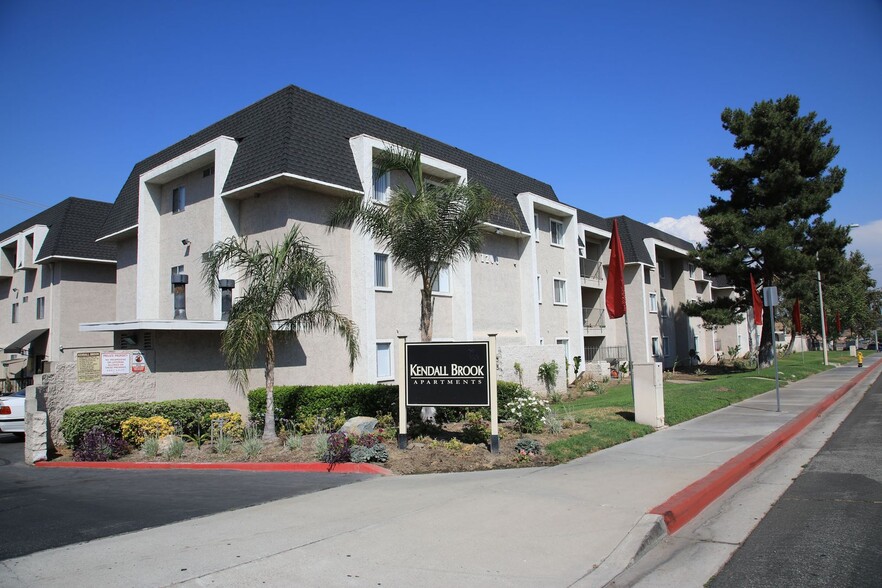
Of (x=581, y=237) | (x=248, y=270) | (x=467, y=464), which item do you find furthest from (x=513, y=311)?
(x=467, y=464)

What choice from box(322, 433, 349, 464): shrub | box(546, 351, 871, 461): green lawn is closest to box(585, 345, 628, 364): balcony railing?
box(546, 351, 871, 461): green lawn

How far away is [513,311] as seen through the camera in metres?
27.6

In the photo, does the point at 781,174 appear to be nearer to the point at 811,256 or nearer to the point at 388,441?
the point at 811,256

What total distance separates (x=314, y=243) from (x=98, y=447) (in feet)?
26.9

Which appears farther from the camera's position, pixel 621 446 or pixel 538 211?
pixel 538 211

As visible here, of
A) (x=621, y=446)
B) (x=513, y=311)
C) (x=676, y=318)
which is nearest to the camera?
(x=621, y=446)

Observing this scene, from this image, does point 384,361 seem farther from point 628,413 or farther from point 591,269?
point 591,269

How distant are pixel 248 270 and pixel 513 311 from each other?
16.1 metres

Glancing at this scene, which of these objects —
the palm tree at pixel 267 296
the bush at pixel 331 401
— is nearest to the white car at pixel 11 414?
the bush at pixel 331 401

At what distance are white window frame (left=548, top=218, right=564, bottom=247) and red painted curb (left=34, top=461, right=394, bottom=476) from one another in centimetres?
2237

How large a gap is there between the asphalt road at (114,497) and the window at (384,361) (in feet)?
29.6

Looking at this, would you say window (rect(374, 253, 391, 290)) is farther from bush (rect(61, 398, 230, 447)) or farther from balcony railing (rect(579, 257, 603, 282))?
balcony railing (rect(579, 257, 603, 282))

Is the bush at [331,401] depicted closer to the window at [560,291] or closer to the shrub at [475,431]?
the shrub at [475,431]

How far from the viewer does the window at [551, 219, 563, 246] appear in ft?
102
